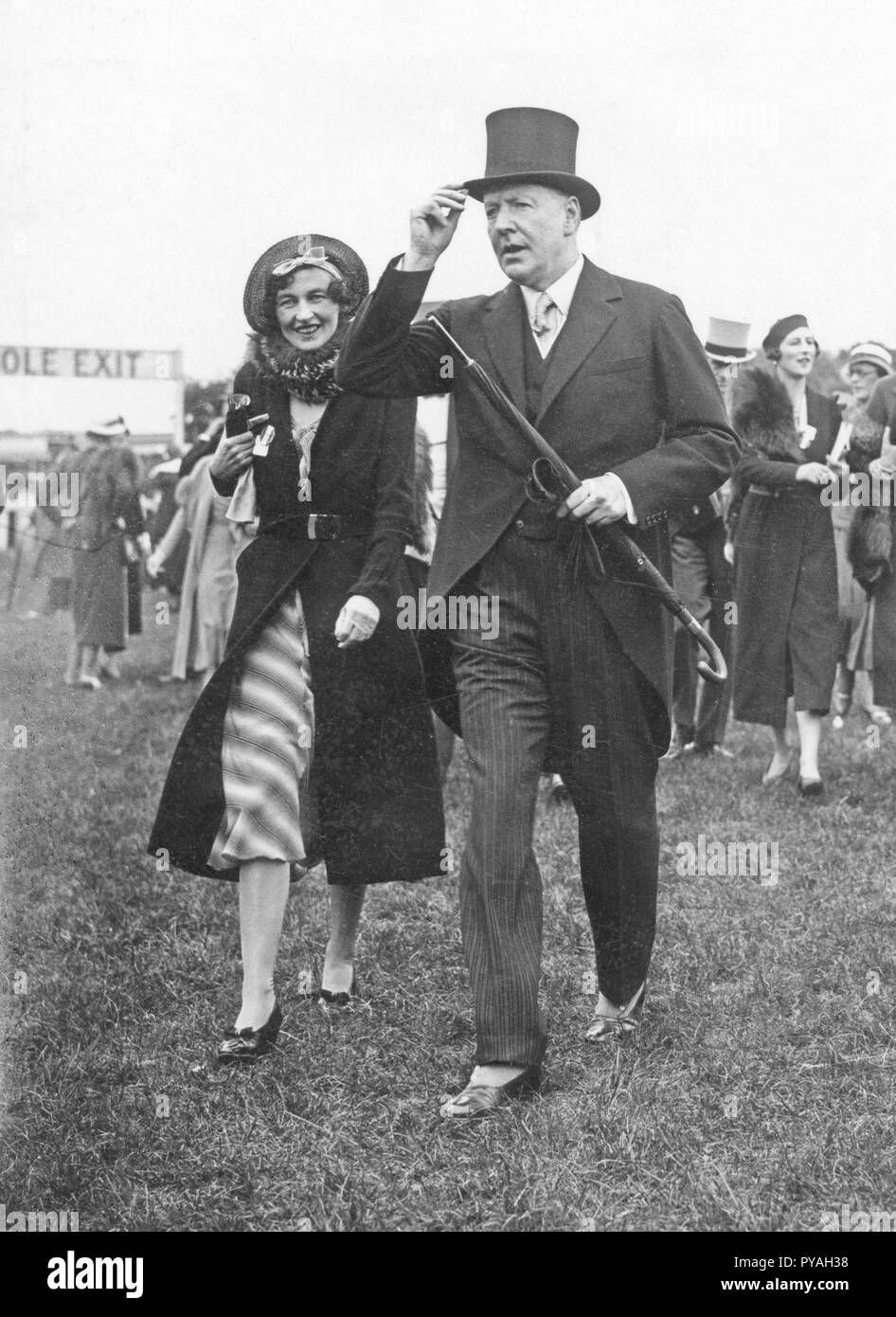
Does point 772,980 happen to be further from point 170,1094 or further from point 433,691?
point 170,1094

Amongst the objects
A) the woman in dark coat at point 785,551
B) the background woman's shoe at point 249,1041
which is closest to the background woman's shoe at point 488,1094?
the background woman's shoe at point 249,1041

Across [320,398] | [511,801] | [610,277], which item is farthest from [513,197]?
[511,801]

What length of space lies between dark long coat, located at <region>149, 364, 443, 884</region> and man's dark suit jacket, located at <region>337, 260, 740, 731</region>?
16.1 inches

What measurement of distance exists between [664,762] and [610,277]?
182 inches

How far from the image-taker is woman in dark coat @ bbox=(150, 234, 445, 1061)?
16.0ft

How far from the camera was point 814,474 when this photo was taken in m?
8.14

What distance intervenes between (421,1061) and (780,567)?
4.58m

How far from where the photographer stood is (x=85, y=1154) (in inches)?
157

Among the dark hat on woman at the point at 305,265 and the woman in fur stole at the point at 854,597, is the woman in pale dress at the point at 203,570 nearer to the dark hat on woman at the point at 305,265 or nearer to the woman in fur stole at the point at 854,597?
the woman in fur stole at the point at 854,597

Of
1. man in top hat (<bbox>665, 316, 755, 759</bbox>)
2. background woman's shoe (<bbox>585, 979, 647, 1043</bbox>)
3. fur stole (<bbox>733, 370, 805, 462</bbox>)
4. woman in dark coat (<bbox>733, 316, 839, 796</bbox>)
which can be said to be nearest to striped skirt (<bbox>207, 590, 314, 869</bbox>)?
background woman's shoe (<bbox>585, 979, 647, 1043</bbox>)

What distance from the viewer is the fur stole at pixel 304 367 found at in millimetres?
4918

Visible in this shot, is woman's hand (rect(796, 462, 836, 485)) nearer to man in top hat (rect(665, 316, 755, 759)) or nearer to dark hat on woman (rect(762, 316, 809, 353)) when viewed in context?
dark hat on woman (rect(762, 316, 809, 353))
